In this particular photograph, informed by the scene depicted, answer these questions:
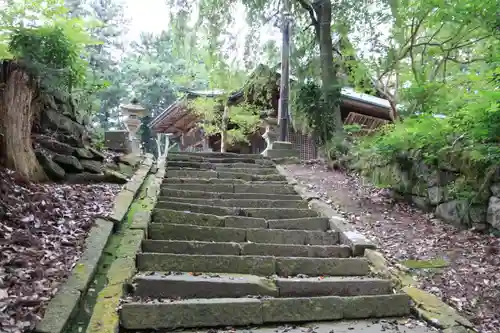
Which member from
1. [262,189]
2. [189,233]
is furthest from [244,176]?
[189,233]

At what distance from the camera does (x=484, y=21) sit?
571 cm

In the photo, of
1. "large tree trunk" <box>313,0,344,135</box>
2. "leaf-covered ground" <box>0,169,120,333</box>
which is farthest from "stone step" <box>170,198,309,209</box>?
"large tree trunk" <box>313,0,344,135</box>

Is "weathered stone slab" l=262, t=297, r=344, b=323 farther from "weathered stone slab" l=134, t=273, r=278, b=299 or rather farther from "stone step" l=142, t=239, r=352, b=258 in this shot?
"stone step" l=142, t=239, r=352, b=258

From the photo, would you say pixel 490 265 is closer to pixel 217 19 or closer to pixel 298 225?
pixel 298 225

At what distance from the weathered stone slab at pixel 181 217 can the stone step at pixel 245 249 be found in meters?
0.66

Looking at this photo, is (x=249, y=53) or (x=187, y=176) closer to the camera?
(x=187, y=176)

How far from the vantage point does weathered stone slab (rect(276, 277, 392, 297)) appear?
3504 mm

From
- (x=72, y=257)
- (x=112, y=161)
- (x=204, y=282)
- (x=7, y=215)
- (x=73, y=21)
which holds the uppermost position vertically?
(x=73, y=21)

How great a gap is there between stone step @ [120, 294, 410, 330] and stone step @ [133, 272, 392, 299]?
0.47 ft

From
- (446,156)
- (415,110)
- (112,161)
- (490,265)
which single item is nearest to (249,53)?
(415,110)

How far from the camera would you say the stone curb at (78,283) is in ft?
7.62

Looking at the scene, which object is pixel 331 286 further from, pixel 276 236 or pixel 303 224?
pixel 303 224

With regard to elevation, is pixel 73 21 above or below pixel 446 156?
above

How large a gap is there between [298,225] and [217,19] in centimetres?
646
